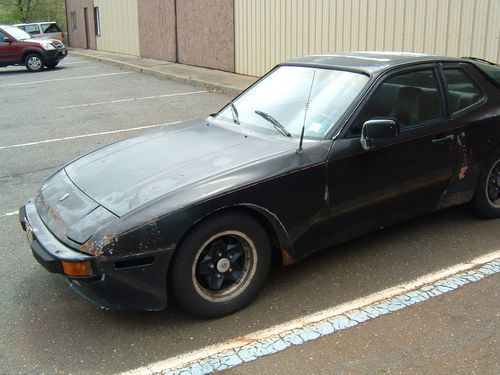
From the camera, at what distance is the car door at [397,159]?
12.1ft

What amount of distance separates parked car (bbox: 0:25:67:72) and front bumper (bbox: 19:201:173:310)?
1840 cm

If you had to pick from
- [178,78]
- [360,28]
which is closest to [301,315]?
[360,28]

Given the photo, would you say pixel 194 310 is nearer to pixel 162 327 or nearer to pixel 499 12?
pixel 162 327

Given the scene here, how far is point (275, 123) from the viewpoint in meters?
4.00

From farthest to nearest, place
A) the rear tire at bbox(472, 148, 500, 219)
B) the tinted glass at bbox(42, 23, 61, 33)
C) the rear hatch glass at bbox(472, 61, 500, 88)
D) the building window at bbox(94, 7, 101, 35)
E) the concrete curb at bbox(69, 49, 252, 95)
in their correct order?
the building window at bbox(94, 7, 101, 35) < the tinted glass at bbox(42, 23, 61, 33) < the concrete curb at bbox(69, 49, 252, 95) < the rear hatch glass at bbox(472, 61, 500, 88) < the rear tire at bbox(472, 148, 500, 219)

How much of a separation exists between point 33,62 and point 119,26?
6.40 metres

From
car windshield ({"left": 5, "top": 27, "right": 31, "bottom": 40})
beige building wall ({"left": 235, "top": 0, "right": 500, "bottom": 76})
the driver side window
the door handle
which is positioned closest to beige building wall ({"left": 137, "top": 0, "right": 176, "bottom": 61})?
car windshield ({"left": 5, "top": 27, "right": 31, "bottom": 40})

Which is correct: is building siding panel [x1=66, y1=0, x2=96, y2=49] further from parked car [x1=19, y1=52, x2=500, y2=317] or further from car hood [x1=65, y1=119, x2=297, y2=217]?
Result: parked car [x1=19, y1=52, x2=500, y2=317]

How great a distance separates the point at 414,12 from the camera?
939cm

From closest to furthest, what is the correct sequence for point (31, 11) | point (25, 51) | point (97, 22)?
→ point (25, 51), point (97, 22), point (31, 11)

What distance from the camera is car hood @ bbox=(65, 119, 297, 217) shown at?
10.6 feet

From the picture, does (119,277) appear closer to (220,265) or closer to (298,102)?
(220,265)

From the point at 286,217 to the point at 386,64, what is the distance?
4.96 ft

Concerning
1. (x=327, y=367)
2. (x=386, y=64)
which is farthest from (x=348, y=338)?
(x=386, y=64)
